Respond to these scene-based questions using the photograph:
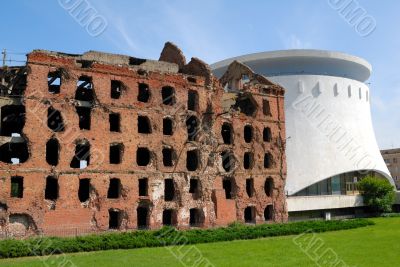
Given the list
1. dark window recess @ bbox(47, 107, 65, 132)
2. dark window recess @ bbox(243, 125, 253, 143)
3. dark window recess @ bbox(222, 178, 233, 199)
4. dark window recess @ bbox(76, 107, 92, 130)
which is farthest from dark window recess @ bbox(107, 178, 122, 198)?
dark window recess @ bbox(243, 125, 253, 143)

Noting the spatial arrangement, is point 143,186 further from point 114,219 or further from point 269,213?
point 269,213

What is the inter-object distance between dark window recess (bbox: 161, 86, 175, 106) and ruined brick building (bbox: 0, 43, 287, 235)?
0.13 metres

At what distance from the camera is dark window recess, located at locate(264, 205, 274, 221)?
37.5 m

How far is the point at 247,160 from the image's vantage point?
122 feet

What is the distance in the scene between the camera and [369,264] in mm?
17969

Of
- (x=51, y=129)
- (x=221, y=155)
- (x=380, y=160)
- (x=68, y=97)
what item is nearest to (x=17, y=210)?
(x=51, y=129)

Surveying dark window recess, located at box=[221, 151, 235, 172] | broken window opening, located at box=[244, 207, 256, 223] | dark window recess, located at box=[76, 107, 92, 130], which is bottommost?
broken window opening, located at box=[244, 207, 256, 223]

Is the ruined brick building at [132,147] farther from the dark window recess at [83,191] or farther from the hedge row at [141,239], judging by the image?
the hedge row at [141,239]

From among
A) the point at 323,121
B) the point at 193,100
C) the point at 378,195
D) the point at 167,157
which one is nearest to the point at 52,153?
the point at 167,157

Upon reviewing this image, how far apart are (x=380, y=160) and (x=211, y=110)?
3142 cm

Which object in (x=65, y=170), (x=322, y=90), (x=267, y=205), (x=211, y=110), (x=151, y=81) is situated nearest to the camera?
(x=65, y=170)

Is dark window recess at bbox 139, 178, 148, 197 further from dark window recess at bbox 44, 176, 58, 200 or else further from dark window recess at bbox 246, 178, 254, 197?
dark window recess at bbox 246, 178, 254, 197

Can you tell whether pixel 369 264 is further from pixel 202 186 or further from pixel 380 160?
pixel 380 160

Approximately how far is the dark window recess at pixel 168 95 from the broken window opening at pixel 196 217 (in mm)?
8116
